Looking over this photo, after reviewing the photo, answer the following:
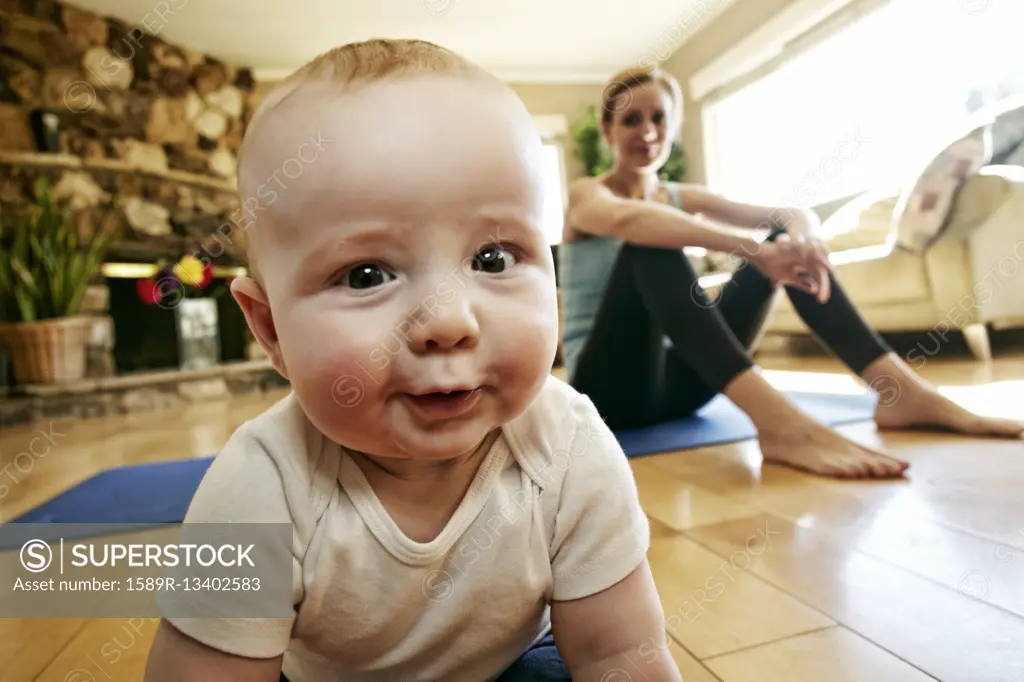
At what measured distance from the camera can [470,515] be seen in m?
0.46

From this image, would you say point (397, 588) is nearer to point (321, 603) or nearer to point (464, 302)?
point (321, 603)

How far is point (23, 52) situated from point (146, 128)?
686mm

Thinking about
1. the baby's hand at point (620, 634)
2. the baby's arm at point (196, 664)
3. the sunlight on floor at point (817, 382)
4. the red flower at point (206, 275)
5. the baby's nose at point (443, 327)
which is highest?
the red flower at point (206, 275)


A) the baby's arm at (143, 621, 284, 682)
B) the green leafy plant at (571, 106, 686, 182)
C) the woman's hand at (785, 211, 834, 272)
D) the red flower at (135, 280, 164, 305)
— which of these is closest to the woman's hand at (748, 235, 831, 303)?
the woman's hand at (785, 211, 834, 272)

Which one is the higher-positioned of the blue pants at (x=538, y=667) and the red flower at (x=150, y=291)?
the red flower at (x=150, y=291)

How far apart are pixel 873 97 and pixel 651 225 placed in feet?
10.8

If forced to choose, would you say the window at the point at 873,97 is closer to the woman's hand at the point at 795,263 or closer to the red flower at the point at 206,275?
the woman's hand at the point at 795,263

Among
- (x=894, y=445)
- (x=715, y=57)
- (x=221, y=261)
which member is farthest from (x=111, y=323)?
(x=715, y=57)

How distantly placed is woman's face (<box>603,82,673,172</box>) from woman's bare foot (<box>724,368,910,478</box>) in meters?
0.55

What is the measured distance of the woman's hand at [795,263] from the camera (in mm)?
1252

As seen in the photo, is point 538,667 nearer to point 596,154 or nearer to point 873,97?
point 873,97

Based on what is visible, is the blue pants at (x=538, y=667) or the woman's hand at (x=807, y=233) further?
the woman's hand at (x=807, y=233)

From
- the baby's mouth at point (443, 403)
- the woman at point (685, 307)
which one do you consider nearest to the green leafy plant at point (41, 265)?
the woman at point (685, 307)

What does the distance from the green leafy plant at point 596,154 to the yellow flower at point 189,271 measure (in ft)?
8.98
